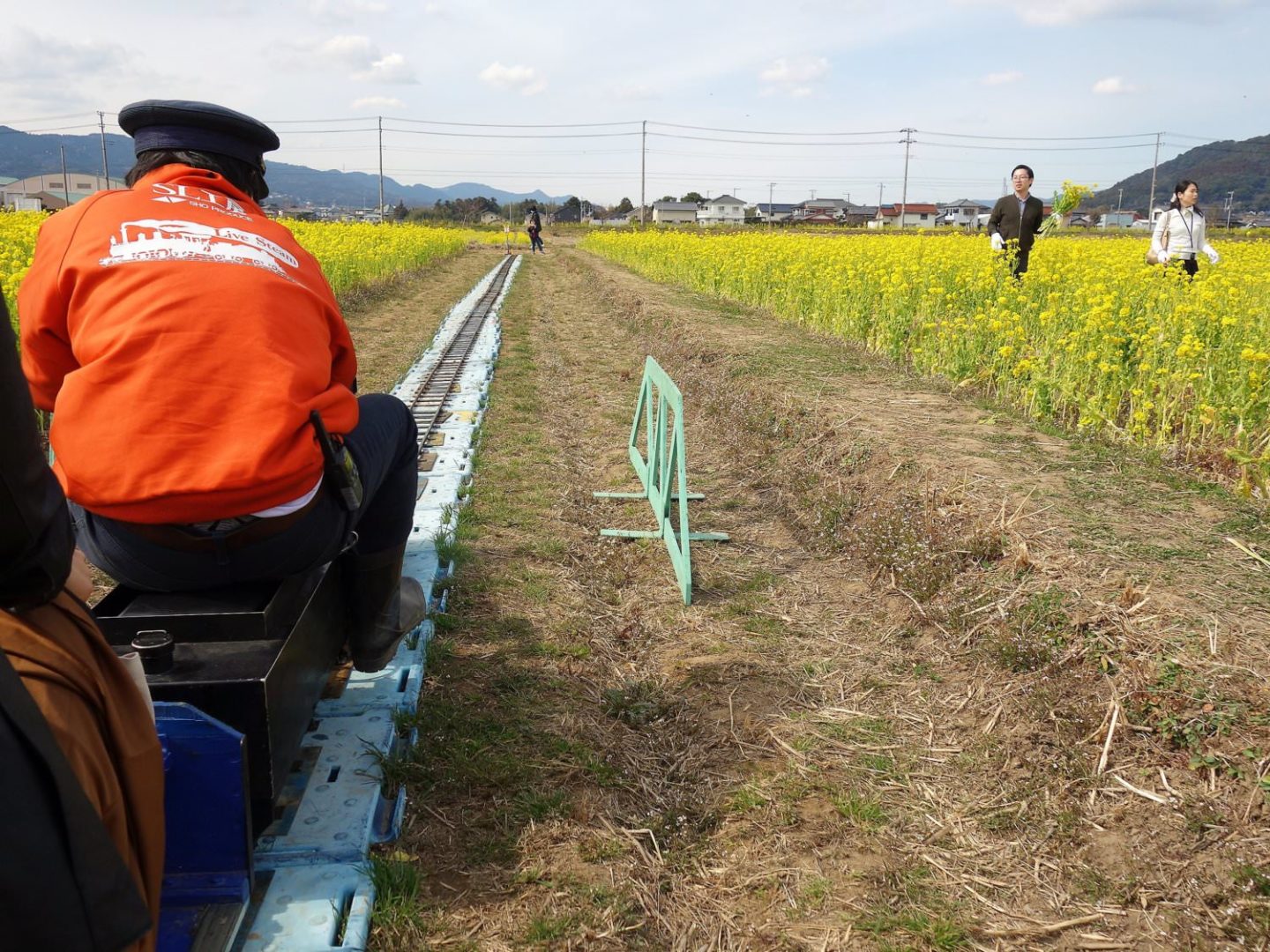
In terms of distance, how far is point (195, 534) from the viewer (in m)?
2.12

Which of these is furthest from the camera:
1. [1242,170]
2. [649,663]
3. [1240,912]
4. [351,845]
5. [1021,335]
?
[1242,170]

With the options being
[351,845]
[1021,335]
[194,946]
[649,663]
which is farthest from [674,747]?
[1021,335]

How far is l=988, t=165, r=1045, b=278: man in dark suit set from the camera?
904 cm

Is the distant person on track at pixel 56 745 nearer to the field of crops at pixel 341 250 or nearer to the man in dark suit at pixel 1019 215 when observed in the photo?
the field of crops at pixel 341 250

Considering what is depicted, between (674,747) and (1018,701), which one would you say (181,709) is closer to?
(674,747)

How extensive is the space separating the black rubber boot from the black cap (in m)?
1.23

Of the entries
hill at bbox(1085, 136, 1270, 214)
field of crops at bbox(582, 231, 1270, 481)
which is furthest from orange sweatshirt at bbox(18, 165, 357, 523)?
hill at bbox(1085, 136, 1270, 214)

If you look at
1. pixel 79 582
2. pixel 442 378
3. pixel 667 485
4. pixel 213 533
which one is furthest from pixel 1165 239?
pixel 79 582

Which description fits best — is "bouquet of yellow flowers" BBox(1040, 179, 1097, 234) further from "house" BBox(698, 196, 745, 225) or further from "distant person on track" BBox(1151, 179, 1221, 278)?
"house" BBox(698, 196, 745, 225)

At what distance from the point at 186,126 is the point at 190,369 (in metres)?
0.74

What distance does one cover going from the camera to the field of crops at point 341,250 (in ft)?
28.2

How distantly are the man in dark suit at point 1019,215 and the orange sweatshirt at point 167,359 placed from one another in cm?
842

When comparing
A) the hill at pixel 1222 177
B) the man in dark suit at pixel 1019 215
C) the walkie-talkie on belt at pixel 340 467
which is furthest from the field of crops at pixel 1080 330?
the hill at pixel 1222 177

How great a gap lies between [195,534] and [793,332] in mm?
9240
